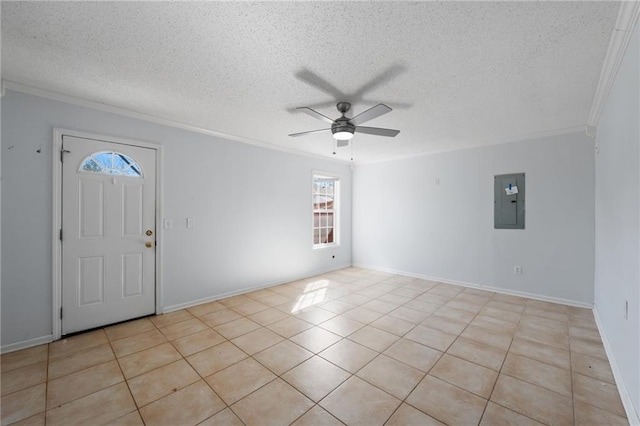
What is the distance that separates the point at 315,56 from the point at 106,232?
9.57 ft

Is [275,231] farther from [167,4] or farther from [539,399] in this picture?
[539,399]

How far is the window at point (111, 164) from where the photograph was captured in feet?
9.35

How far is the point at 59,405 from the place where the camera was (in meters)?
1.79

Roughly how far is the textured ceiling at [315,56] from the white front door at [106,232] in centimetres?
66

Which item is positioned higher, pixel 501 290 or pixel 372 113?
pixel 372 113

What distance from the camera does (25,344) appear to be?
250 cm

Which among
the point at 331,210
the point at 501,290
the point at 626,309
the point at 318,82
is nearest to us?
the point at 626,309

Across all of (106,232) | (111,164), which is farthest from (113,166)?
(106,232)

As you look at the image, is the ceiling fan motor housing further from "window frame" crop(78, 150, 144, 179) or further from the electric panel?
the electric panel

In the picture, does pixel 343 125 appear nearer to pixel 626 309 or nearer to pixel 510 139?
pixel 626 309

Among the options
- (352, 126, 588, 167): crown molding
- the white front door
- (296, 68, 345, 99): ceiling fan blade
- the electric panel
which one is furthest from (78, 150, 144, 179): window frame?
the electric panel

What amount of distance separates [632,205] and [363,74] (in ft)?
6.78

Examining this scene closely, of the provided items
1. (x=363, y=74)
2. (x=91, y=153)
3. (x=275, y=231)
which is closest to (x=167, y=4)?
(x=363, y=74)

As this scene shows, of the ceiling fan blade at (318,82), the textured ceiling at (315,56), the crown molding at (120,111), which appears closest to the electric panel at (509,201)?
the textured ceiling at (315,56)
